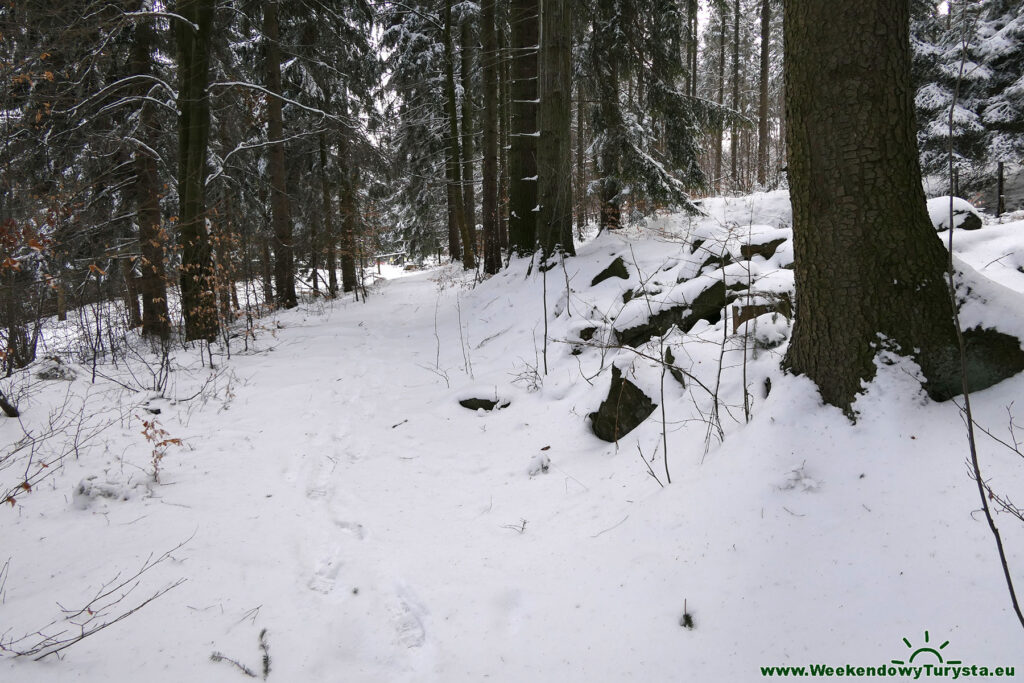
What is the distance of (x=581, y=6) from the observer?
870cm

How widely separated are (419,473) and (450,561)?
3.83 feet

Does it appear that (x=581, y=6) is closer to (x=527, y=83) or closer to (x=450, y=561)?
(x=527, y=83)

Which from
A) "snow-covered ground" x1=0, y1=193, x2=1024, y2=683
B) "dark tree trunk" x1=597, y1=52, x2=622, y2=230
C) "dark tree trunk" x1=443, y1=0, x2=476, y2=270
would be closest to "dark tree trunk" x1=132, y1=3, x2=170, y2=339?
"snow-covered ground" x1=0, y1=193, x2=1024, y2=683

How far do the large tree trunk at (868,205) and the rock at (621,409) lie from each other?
1.29 m

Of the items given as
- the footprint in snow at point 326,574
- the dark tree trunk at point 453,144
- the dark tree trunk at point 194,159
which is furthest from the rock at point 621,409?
the dark tree trunk at point 453,144

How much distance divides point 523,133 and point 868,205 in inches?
270

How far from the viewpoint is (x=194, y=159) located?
782cm

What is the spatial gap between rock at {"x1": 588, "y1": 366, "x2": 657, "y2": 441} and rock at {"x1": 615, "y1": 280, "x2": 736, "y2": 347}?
2.11 feet

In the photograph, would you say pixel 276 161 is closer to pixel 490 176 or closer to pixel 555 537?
pixel 490 176

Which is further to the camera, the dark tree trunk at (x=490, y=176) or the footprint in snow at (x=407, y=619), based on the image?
the dark tree trunk at (x=490, y=176)

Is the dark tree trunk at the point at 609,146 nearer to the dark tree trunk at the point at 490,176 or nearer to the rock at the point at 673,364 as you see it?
the dark tree trunk at the point at 490,176

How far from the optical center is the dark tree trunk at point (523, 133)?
847cm

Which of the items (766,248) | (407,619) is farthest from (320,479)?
(766,248)

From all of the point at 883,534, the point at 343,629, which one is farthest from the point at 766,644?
the point at 343,629
